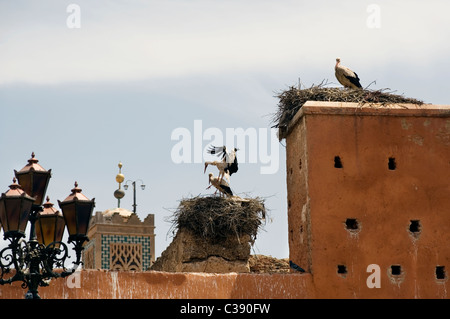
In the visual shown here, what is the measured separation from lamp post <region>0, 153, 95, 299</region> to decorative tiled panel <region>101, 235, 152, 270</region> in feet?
37.8

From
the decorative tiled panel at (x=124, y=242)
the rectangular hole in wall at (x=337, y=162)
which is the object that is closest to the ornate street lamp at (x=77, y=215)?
the rectangular hole in wall at (x=337, y=162)

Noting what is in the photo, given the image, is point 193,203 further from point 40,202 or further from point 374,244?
point 40,202

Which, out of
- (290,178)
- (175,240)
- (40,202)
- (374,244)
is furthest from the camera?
(175,240)

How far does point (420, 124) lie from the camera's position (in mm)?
15297

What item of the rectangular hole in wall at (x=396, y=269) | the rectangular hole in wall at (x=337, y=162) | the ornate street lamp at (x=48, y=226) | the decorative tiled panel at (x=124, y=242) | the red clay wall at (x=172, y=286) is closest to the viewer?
the ornate street lamp at (x=48, y=226)

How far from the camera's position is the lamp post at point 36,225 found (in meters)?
10.2

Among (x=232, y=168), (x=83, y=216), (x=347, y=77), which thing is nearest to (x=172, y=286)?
(x=83, y=216)

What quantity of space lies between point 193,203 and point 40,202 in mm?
5843

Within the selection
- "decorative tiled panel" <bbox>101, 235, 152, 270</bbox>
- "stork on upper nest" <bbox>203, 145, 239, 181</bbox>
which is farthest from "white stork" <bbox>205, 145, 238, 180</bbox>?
"decorative tiled panel" <bbox>101, 235, 152, 270</bbox>

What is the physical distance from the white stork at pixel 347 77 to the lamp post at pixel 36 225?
241 inches

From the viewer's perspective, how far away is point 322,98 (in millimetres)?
15664

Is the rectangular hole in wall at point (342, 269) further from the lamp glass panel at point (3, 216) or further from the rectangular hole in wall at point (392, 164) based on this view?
the lamp glass panel at point (3, 216)

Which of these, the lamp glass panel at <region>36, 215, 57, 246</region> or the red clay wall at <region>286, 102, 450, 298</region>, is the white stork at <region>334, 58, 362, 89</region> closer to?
the red clay wall at <region>286, 102, 450, 298</region>
